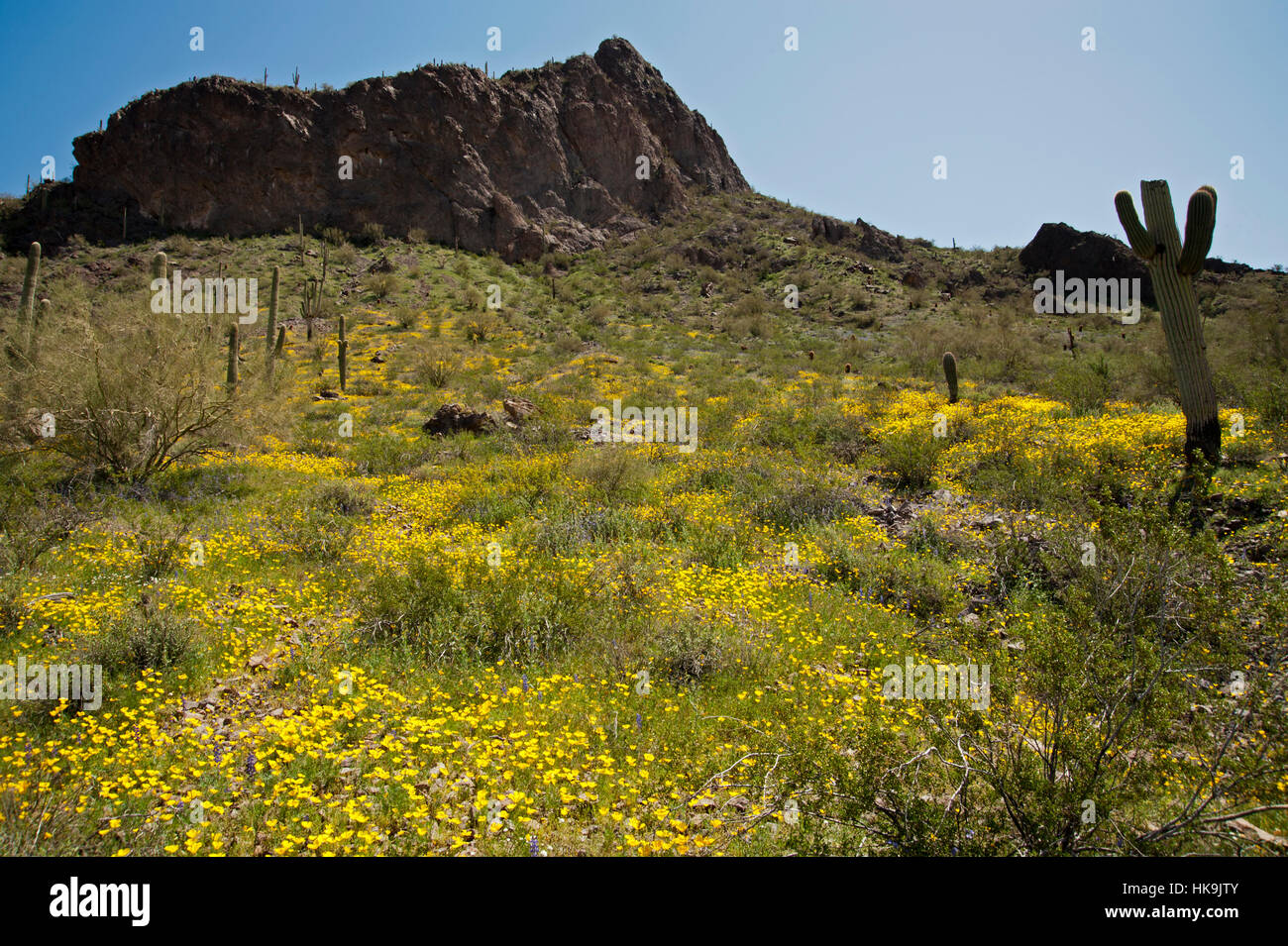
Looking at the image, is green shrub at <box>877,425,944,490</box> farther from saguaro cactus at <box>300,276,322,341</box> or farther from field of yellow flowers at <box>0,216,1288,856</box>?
saguaro cactus at <box>300,276,322,341</box>

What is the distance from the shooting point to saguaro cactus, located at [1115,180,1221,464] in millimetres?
8297

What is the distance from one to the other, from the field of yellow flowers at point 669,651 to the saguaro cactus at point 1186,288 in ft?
2.24

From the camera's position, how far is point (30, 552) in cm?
597

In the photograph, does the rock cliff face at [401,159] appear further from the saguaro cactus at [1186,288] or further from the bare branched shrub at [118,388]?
the saguaro cactus at [1186,288]

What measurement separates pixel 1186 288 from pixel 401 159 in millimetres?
47047

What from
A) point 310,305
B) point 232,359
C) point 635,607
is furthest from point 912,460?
point 310,305

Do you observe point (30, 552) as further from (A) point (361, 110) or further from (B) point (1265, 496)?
(A) point (361, 110)

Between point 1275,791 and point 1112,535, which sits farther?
point 1112,535

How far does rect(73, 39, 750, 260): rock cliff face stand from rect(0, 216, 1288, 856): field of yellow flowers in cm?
3677

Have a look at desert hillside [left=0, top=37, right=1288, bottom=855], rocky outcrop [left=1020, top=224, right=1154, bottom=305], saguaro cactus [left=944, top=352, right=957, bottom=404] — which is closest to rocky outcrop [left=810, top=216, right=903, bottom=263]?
rocky outcrop [left=1020, top=224, right=1154, bottom=305]

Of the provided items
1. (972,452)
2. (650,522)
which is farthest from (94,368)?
(972,452)

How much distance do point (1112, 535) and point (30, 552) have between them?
10090 millimetres

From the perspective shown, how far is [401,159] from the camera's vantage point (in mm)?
42250

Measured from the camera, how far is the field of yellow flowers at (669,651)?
2.84m
